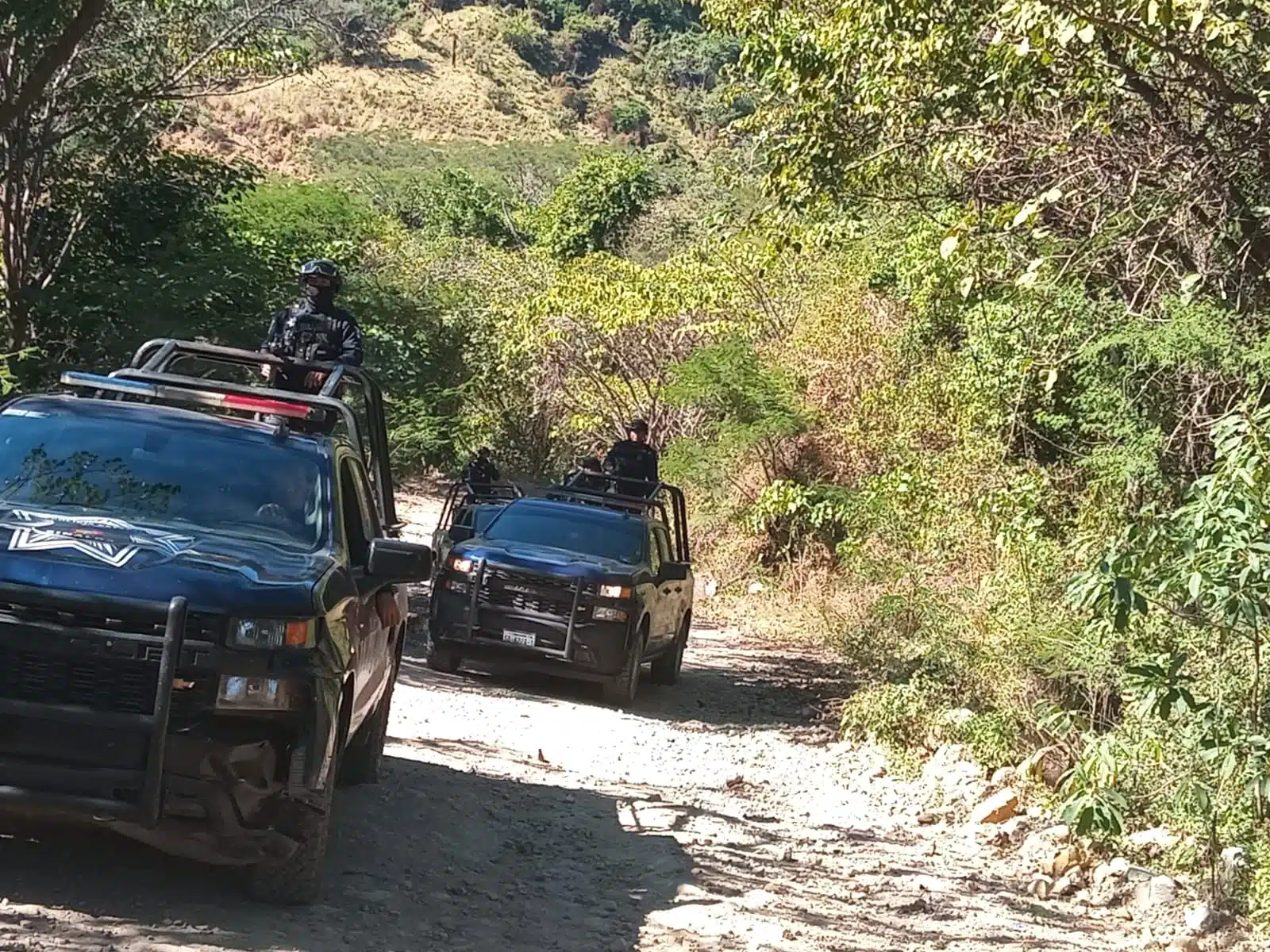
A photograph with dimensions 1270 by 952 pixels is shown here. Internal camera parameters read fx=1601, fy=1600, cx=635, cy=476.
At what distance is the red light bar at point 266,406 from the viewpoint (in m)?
7.36

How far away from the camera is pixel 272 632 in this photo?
564 cm

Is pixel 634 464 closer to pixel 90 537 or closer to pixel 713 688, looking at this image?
pixel 713 688

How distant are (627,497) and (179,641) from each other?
33.2 feet

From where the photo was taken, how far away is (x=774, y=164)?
11.8 m

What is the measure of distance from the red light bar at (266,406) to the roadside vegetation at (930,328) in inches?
142

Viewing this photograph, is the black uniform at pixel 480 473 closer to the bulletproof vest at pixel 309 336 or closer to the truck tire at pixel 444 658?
the truck tire at pixel 444 658

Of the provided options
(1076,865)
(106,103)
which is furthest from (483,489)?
(1076,865)

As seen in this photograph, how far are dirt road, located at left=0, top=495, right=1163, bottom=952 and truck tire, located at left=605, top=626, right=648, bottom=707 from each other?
0.32m

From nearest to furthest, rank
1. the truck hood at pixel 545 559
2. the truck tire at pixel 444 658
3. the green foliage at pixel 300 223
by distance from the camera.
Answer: the truck hood at pixel 545 559 < the truck tire at pixel 444 658 < the green foliage at pixel 300 223

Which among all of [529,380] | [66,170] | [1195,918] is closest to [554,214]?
[529,380]

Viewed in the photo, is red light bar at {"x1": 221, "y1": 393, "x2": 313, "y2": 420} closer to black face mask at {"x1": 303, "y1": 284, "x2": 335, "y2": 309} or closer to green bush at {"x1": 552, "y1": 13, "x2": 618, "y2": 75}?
A: black face mask at {"x1": 303, "y1": 284, "x2": 335, "y2": 309}

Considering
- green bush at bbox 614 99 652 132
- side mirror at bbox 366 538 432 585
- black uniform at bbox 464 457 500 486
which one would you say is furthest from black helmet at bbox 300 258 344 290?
green bush at bbox 614 99 652 132

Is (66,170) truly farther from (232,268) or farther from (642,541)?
(642,541)

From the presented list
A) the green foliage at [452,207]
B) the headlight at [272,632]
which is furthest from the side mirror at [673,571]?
the green foliage at [452,207]
